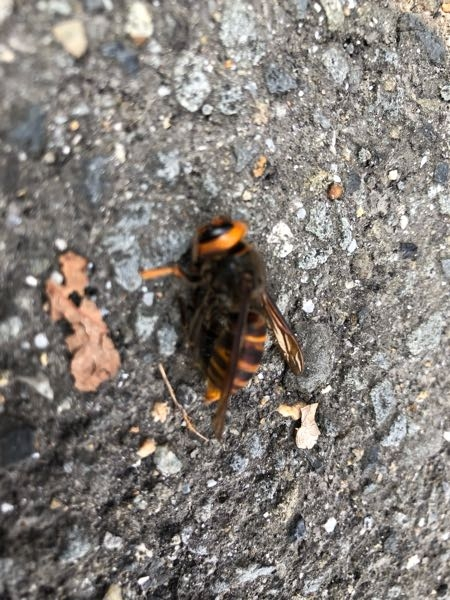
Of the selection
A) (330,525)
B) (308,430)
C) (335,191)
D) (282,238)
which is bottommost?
(330,525)

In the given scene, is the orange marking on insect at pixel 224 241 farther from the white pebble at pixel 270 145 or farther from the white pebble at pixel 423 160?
the white pebble at pixel 423 160

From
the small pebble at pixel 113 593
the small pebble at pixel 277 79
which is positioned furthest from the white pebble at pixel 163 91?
the small pebble at pixel 113 593

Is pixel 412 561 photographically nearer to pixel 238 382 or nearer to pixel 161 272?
pixel 238 382

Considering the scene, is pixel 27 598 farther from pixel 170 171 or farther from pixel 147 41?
pixel 147 41

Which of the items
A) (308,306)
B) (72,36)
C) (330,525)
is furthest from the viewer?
(330,525)

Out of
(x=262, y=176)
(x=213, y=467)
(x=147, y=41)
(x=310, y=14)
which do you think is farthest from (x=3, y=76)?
(x=213, y=467)

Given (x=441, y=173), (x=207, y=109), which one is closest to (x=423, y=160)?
(x=441, y=173)

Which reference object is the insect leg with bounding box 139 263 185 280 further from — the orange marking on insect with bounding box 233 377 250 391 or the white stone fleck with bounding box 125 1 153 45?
the white stone fleck with bounding box 125 1 153 45
